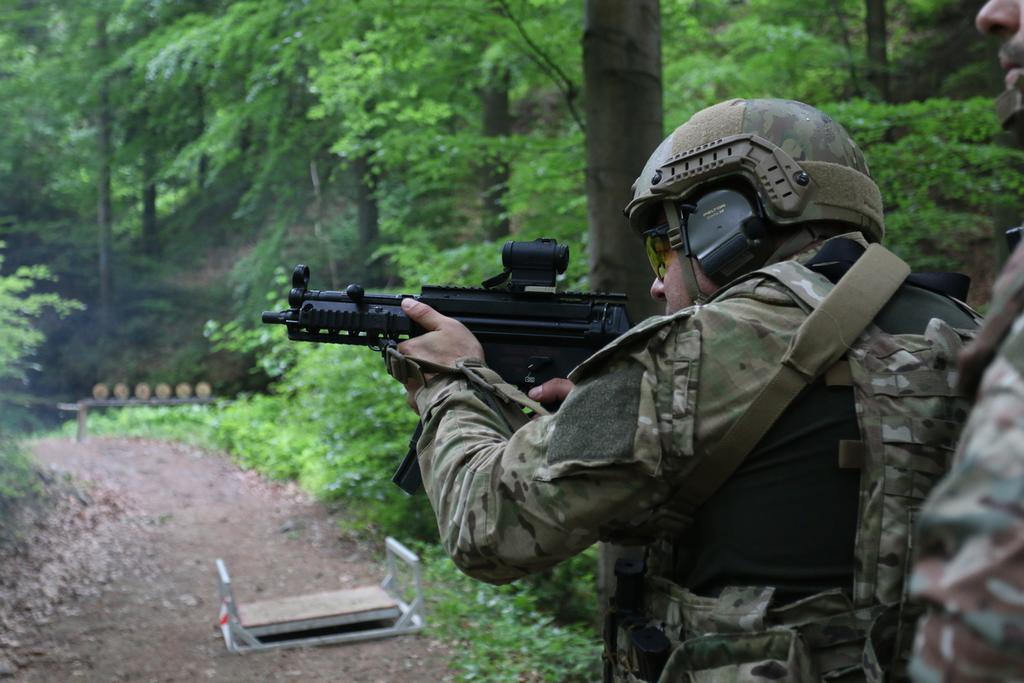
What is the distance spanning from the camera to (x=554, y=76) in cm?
680

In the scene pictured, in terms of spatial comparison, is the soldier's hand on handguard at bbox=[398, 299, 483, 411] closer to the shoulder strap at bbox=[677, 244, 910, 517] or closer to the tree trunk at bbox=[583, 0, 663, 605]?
the shoulder strap at bbox=[677, 244, 910, 517]

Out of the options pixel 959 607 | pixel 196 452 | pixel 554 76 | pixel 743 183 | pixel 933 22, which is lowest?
pixel 196 452

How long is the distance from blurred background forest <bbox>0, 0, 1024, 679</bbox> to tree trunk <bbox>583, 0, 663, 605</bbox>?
0.08 feet

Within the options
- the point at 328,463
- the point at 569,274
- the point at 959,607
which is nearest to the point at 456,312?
the point at 959,607

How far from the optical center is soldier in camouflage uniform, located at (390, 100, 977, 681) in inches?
70.2

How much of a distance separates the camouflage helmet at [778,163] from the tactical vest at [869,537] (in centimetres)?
34

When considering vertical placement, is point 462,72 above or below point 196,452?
above

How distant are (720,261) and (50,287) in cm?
2794

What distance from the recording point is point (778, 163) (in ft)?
7.04

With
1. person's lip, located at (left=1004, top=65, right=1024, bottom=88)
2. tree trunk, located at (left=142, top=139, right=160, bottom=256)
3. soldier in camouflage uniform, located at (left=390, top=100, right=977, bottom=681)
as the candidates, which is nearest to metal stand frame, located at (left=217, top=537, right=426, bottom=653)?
soldier in camouflage uniform, located at (left=390, top=100, right=977, bottom=681)

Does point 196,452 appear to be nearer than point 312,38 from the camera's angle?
No

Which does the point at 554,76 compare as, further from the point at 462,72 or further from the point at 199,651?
the point at 199,651

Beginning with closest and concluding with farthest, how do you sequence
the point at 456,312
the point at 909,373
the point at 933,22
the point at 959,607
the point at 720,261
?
the point at 959,607 < the point at 909,373 < the point at 720,261 < the point at 456,312 < the point at 933,22

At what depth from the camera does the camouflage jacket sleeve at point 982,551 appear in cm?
91
